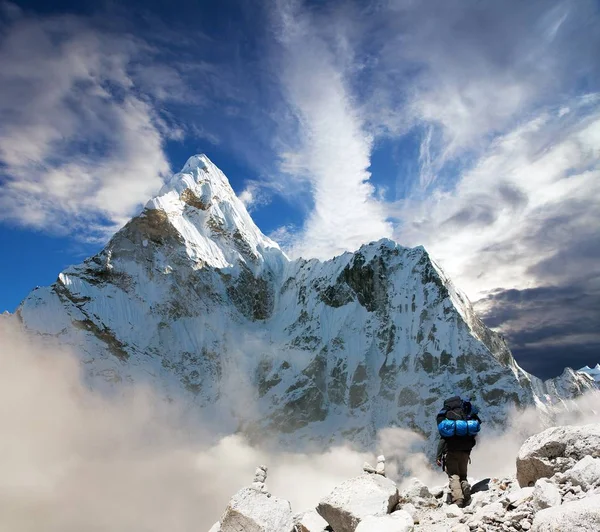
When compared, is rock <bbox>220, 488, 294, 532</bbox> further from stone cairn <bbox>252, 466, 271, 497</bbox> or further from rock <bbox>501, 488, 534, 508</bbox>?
rock <bbox>501, 488, 534, 508</bbox>

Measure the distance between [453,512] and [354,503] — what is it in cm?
206

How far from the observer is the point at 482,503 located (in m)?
9.76

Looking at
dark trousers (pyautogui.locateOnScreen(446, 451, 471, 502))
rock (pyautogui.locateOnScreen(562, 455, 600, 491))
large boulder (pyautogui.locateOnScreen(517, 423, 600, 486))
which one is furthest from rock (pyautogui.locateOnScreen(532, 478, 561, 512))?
dark trousers (pyautogui.locateOnScreen(446, 451, 471, 502))

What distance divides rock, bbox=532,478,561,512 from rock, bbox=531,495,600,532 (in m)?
0.82

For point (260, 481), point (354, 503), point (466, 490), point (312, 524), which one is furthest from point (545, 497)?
point (260, 481)

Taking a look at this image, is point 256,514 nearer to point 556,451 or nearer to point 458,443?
point 458,443

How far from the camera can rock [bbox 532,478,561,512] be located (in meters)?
7.26

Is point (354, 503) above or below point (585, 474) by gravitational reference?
above

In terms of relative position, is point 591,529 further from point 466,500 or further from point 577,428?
point 466,500

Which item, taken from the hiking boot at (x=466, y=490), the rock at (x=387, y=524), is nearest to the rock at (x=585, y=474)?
the rock at (x=387, y=524)

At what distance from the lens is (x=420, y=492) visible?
1195 cm

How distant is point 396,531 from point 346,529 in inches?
82.5

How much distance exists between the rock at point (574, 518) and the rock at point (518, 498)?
159cm

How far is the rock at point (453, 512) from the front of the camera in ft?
31.3
